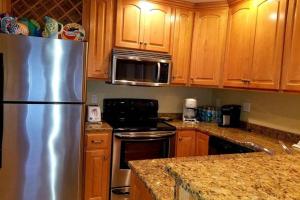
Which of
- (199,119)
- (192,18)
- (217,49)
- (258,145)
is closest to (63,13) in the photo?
(192,18)

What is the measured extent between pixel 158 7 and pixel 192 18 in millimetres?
466

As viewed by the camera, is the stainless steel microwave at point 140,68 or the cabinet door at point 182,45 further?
the cabinet door at point 182,45

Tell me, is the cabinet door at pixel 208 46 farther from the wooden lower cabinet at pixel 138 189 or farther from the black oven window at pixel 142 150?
the wooden lower cabinet at pixel 138 189

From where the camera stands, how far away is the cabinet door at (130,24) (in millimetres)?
2717

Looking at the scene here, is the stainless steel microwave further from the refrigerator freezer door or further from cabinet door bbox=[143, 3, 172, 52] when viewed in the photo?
the refrigerator freezer door

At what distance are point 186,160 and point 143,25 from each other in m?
1.83

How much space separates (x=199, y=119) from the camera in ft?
11.0

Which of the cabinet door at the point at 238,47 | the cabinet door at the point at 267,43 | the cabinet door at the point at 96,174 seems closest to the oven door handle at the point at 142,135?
the cabinet door at the point at 96,174

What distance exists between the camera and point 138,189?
1.39 metres

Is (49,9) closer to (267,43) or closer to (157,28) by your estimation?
(157,28)

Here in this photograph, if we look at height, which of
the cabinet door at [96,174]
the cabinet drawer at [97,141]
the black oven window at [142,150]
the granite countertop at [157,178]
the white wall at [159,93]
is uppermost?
the white wall at [159,93]

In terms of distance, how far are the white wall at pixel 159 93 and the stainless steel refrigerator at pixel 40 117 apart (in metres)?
0.87

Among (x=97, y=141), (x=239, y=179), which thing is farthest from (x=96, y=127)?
(x=239, y=179)

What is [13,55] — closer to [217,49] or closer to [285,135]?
[217,49]
